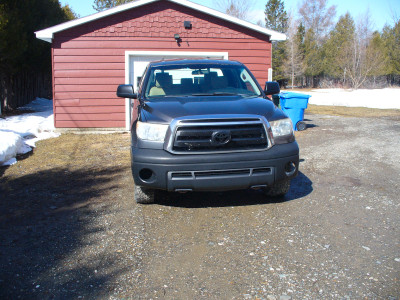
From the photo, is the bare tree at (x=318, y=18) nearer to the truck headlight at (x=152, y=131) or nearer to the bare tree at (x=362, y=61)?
the bare tree at (x=362, y=61)

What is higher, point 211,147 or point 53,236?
point 211,147

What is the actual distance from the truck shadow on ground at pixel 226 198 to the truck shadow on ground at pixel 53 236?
858mm

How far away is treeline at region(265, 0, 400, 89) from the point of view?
47625 millimetres

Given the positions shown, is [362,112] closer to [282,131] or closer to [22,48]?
[282,131]

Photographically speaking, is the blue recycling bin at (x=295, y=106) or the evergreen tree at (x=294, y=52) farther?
the evergreen tree at (x=294, y=52)

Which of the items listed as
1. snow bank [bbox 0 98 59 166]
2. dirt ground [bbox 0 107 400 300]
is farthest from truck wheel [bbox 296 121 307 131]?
snow bank [bbox 0 98 59 166]

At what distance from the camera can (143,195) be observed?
4.76m

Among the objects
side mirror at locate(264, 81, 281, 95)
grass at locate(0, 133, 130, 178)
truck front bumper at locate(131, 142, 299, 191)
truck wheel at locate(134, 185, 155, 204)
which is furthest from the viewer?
grass at locate(0, 133, 130, 178)

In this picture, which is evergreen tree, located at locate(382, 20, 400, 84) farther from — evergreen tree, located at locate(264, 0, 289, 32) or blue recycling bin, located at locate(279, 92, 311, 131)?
blue recycling bin, located at locate(279, 92, 311, 131)

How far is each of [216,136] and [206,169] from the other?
1.23 feet

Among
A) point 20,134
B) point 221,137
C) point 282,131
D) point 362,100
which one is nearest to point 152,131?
point 221,137

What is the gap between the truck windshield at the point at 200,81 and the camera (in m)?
5.28

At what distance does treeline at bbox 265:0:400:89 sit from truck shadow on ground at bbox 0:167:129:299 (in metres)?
46.3

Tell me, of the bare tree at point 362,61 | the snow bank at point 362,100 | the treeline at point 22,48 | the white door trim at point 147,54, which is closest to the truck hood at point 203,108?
the white door trim at point 147,54
